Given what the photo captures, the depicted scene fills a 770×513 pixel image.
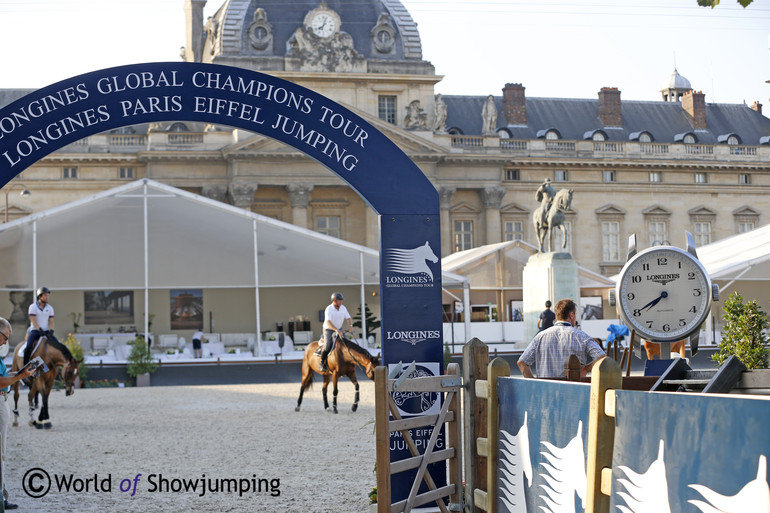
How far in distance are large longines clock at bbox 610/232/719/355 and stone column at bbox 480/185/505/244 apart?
43779 millimetres

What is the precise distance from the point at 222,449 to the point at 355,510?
14.0ft

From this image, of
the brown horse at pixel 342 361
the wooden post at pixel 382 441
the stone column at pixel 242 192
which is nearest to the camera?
the wooden post at pixel 382 441

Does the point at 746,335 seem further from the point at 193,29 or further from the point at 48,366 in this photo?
the point at 193,29

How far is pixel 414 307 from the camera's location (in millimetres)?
7715

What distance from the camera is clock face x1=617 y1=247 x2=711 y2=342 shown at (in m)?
6.56

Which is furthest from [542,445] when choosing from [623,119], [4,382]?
[623,119]

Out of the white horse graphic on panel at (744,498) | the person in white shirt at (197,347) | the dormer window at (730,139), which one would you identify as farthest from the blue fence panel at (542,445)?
the dormer window at (730,139)

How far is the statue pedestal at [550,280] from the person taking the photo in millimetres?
27562

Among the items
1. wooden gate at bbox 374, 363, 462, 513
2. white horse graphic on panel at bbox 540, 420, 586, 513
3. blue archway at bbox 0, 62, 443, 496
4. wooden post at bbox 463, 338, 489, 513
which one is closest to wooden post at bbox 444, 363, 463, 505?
wooden gate at bbox 374, 363, 462, 513

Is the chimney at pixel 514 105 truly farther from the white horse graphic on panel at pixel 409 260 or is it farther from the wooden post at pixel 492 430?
the wooden post at pixel 492 430

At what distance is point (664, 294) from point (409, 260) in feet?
6.33

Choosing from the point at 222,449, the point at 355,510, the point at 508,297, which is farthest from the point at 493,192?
the point at 355,510

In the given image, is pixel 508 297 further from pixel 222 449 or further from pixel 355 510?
pixel 355 510

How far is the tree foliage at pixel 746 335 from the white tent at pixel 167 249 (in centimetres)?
1911
